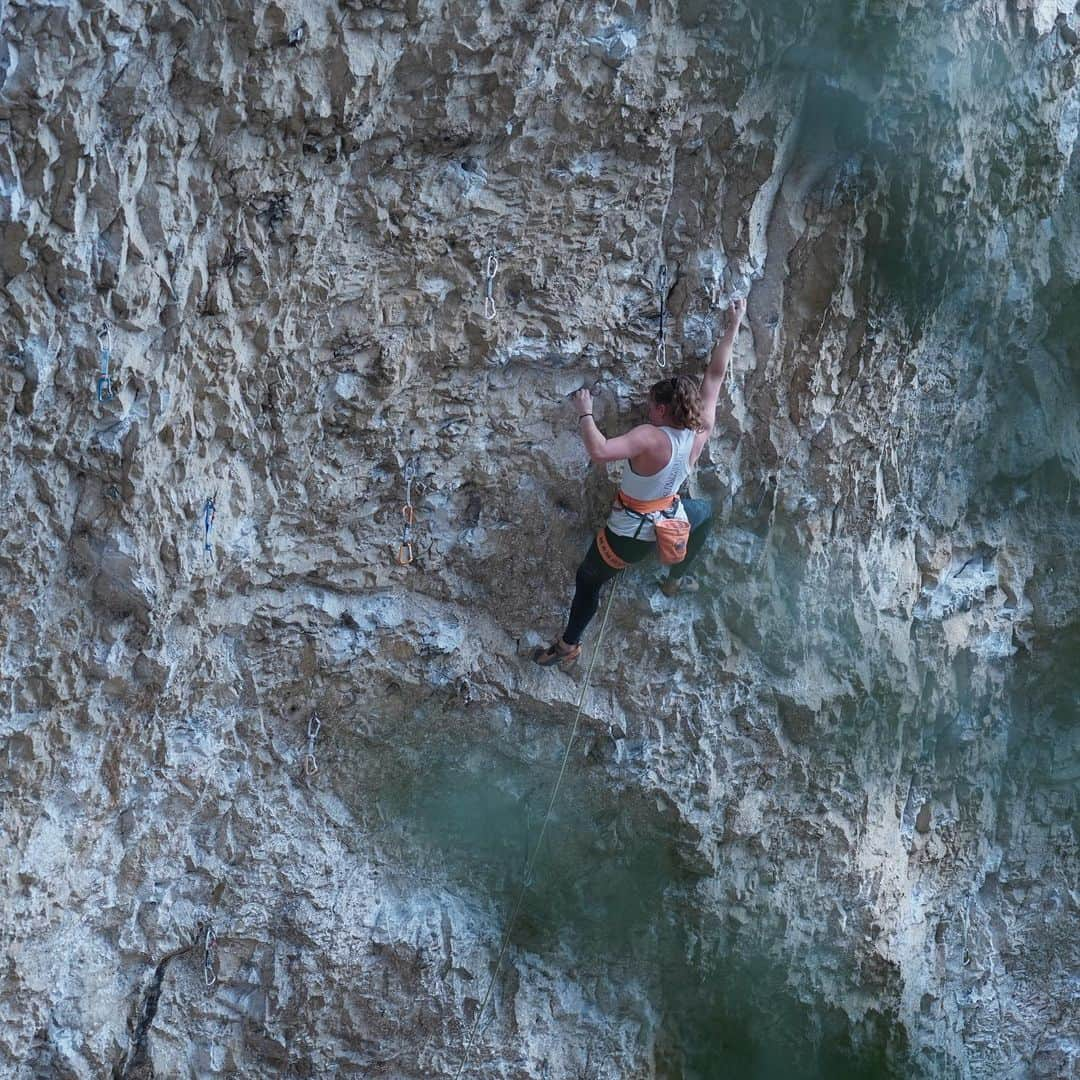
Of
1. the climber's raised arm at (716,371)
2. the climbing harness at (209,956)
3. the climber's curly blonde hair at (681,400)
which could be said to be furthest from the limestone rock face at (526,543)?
the climber's curly blonde hair at (681,400)

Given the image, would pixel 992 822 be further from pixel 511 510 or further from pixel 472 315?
pixel 472 315

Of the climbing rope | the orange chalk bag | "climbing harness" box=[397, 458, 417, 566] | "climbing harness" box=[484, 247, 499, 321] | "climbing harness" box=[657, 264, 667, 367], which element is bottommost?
the climbing rope

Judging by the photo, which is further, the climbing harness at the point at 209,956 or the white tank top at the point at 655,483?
Result: the climbing harness at the point at 209,956

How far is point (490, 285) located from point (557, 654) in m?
1.43

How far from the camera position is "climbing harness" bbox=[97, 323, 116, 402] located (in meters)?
3.47

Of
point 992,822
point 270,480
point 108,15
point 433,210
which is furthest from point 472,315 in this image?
point 992,822

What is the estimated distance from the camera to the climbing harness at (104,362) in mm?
3469

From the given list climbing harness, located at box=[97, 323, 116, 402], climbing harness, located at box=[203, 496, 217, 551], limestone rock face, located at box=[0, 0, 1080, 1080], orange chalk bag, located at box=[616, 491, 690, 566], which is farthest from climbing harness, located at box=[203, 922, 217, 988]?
orange chalk bag, located at box=[616, 491, 690, 566]

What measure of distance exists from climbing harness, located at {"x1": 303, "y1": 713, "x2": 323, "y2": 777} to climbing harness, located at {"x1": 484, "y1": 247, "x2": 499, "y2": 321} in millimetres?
1671

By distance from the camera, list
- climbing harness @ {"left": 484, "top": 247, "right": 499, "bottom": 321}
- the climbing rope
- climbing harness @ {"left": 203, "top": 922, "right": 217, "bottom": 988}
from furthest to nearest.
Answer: the climbing rope → climbing harness @ {"left": 203, "top": 922, "right": 217, "bottom": 988} → climbing harness @ {"left": 484, "top": 247, "right": 499, "bottom": 321}

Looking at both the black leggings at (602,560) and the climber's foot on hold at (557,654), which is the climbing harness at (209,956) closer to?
the climber's foot on hold at (557,654)

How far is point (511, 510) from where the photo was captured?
443cm

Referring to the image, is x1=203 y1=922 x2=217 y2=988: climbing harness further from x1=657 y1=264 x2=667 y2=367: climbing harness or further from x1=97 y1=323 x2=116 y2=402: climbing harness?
x1=657 y1=264 x2=667 y2=367: climbing harness

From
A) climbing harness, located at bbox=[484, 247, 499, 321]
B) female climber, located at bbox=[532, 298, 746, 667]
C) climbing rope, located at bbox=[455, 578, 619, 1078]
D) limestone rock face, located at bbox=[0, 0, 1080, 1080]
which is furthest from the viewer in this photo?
climbing rope, located at bbox=[455, 578, 619, 1078]
